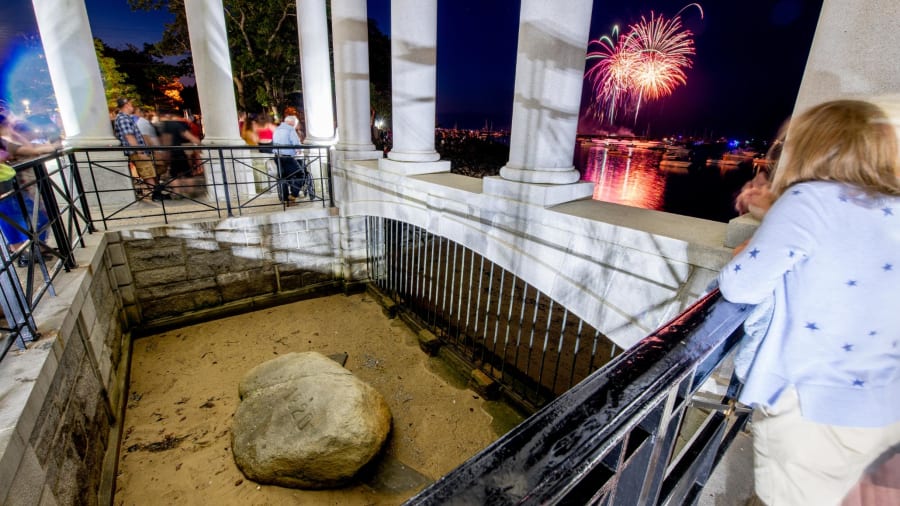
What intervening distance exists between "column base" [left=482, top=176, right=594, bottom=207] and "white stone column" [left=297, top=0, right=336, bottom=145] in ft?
20.2

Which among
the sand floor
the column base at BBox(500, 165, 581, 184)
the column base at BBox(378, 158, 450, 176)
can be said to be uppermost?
the column base at BBox(500, 165, 581, 184)

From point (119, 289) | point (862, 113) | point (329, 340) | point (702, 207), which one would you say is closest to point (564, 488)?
point (862, 113)

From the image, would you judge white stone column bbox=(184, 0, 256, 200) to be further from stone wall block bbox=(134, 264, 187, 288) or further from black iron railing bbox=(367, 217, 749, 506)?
black iron railing bbox=(367, 217, 749, 506)

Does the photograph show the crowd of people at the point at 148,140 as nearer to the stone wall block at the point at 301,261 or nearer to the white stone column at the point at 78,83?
the white stone column at the point at 78,83

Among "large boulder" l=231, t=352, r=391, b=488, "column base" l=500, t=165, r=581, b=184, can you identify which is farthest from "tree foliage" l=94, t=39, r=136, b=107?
"column base" l=500, t=165, r=581, b=184

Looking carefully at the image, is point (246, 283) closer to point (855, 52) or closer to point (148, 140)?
point (148, 140)

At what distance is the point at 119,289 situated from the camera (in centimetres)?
572

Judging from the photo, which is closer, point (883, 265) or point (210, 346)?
point (883, 265)

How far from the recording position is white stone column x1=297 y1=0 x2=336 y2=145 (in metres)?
8.71

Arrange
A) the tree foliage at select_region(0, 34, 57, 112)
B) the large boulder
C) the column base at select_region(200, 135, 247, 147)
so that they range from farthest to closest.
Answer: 1. the tree foliage at select_region(0, 34, 57, 112)
2. the column base at select_region(200, 135, 247, 147)
3. the large boulder

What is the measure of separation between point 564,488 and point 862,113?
A: 161 cm

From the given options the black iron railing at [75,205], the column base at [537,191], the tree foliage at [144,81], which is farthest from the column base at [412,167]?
the tree foliage at [144,81]

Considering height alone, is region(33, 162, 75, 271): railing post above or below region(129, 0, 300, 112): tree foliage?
below

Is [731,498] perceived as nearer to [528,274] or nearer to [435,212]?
[528,274]
